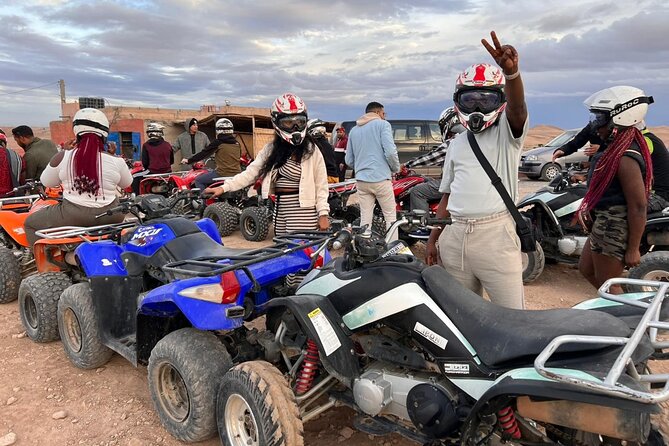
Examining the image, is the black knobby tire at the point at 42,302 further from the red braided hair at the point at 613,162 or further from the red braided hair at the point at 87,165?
the red braided hair at the point at 613,162

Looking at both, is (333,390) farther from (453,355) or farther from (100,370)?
(100,370)

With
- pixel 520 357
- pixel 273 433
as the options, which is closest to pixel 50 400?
pixel 273 433

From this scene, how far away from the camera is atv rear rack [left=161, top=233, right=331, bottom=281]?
264 cm

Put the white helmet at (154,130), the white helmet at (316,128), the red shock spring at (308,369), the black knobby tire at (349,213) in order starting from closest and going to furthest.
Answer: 1. the red shock spring at (308,369)
2. the black knobby tire at (349,213)
3. the white helmet at (316,128)
4. the white helmet at (154,130)

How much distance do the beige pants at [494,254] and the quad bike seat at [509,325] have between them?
0.65 meters

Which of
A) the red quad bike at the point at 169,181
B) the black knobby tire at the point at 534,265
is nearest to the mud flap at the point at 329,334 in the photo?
the black knobby tire at the point at 534,265

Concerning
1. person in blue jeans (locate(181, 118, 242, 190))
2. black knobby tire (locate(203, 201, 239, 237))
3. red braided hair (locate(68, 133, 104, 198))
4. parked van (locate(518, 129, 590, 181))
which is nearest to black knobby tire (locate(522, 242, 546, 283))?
red braided hair (locate(68, 133, 104, 198))

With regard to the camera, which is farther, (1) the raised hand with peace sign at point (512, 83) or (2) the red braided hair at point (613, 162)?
(2) the red braided hair at point (613, 162)

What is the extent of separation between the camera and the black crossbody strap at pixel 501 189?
8.91 feet

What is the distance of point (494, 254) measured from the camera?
2.77 m

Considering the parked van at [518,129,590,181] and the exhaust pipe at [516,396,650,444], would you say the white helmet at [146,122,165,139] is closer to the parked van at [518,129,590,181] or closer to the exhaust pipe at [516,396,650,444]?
the exhaust pipe at [516,396,650,444]

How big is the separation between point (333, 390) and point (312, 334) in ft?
1.61

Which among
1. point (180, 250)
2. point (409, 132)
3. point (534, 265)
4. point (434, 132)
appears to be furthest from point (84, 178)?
point (434, 132)

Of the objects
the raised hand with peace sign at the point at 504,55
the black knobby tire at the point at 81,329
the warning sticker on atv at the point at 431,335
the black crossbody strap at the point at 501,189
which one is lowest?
the black knobby tire at the point at 81,329
